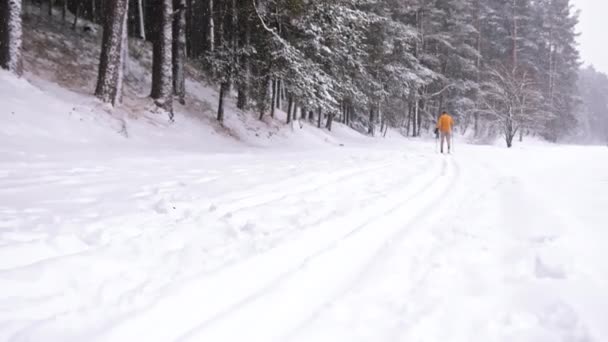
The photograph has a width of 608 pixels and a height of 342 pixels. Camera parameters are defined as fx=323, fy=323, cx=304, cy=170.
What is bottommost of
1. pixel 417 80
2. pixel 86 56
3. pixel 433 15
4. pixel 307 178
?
pixel 307 178

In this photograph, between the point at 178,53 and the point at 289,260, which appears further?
the point at 178,53

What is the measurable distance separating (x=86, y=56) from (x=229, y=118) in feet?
17.4

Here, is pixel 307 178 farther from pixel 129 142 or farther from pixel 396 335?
pixel 129 142

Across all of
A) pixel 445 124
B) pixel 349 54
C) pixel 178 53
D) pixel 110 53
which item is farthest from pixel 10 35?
pixel 445 124

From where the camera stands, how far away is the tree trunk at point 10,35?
23.0 feet

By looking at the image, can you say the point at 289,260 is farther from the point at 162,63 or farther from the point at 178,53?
the point at 178,53

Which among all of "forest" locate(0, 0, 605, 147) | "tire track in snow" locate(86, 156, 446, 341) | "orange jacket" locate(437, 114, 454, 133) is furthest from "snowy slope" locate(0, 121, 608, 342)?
"orange jacket" locate(437, 114, 454, 133)

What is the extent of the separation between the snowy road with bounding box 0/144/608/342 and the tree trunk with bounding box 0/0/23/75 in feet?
16.3

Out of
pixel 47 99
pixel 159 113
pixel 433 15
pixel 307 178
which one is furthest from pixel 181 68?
pixel 433 15

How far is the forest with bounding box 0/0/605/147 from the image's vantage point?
31.4 ft

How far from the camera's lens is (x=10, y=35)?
7.03 meters

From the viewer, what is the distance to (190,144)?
8.83 meters

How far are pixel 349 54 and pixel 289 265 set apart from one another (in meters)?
13.2

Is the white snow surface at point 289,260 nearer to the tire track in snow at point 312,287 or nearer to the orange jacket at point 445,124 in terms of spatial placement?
the tire track in snow at point 312,287
